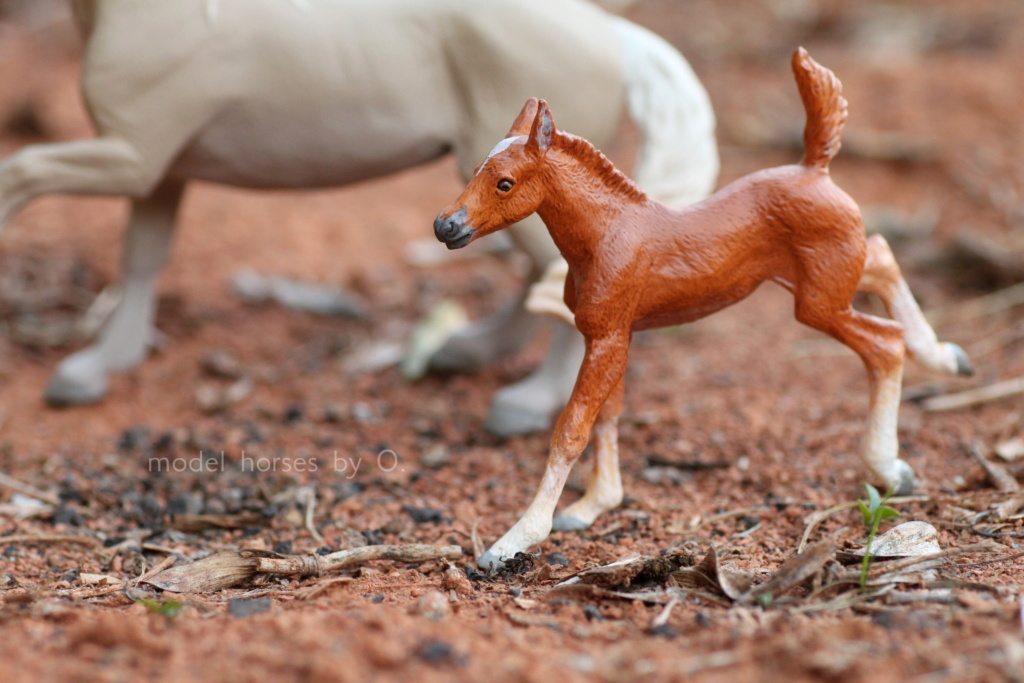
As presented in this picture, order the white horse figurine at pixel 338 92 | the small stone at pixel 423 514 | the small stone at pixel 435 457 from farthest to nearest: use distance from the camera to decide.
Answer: the small stone at pixel 435 457
the white horse figurine at pixel 338 92
the small stone at pixel 423 514

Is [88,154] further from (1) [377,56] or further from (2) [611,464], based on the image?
(2) [611,464]

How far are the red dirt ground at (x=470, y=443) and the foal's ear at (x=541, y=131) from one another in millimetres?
898

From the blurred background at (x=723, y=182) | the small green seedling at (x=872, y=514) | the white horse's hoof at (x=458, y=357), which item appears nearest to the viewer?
the small green seedling at (x=872, y=514)

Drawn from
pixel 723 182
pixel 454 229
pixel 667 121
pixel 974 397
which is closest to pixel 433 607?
pixel 454 229

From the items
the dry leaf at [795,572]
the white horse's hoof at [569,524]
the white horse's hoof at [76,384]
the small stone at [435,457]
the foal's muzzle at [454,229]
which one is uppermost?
the foal's muzzle at [454,229]

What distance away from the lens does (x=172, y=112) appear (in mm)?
2744

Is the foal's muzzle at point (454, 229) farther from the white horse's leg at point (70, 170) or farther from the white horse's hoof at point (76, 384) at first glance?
the white horse's hoof at point (76, 384)

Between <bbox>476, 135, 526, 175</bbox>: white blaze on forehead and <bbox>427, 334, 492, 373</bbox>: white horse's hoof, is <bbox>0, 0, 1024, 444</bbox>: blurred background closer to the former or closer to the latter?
<bbox>427, 334, 492, 373</bbox>: white horse's hoof

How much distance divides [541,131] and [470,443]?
146 cm

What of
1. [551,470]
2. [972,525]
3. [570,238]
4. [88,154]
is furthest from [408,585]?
[88,154]

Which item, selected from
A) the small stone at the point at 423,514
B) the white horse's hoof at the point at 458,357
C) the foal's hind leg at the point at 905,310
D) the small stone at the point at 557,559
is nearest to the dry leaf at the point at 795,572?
the small stone at the point at 557,559

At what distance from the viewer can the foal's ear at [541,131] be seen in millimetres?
1788

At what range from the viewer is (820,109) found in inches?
80.5

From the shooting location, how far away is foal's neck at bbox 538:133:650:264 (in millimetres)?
1876
